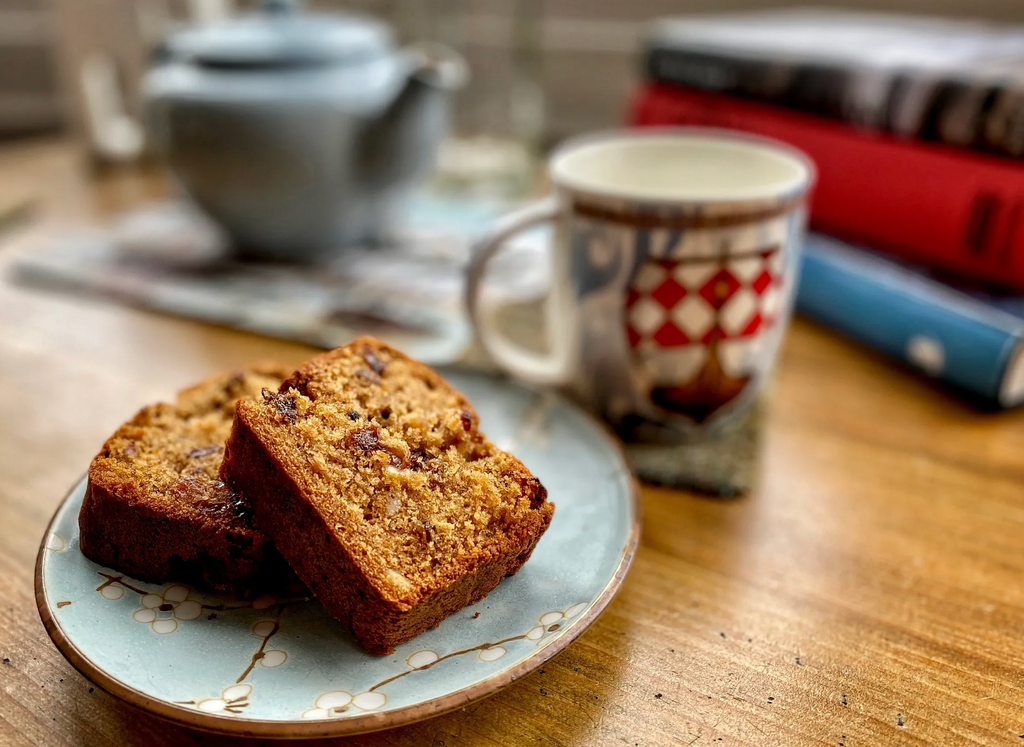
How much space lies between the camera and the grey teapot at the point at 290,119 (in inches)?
35.0

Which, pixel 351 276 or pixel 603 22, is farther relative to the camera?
pixel 603 22

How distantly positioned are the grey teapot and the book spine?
1.01ft

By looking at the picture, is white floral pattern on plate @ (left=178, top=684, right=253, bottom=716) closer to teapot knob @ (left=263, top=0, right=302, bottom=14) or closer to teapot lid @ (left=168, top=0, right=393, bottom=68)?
teapot lid @ (left=168, top=0, right=393, bottom=68)

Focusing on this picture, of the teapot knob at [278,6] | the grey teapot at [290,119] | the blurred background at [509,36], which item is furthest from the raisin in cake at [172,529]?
the blurred background at [509,36]

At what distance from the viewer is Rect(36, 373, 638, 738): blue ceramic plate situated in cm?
37

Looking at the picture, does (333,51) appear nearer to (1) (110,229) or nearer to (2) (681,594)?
(1) (110,229)

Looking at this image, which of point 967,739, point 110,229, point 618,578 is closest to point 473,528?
point 618,578

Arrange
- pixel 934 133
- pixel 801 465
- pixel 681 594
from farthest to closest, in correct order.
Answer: pixel 934 133 → pixel 801 465 → pixel 681 594

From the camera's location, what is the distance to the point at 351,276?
963 millimetres

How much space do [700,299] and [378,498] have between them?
0.95 ft

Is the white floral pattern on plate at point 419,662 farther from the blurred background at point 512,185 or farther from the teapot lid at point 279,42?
the teapot lid at point 279,42

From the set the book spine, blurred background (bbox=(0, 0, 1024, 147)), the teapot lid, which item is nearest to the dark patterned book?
the book spine

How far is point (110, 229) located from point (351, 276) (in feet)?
1.26

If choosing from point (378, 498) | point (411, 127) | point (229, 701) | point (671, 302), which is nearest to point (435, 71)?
point (411, 127)
